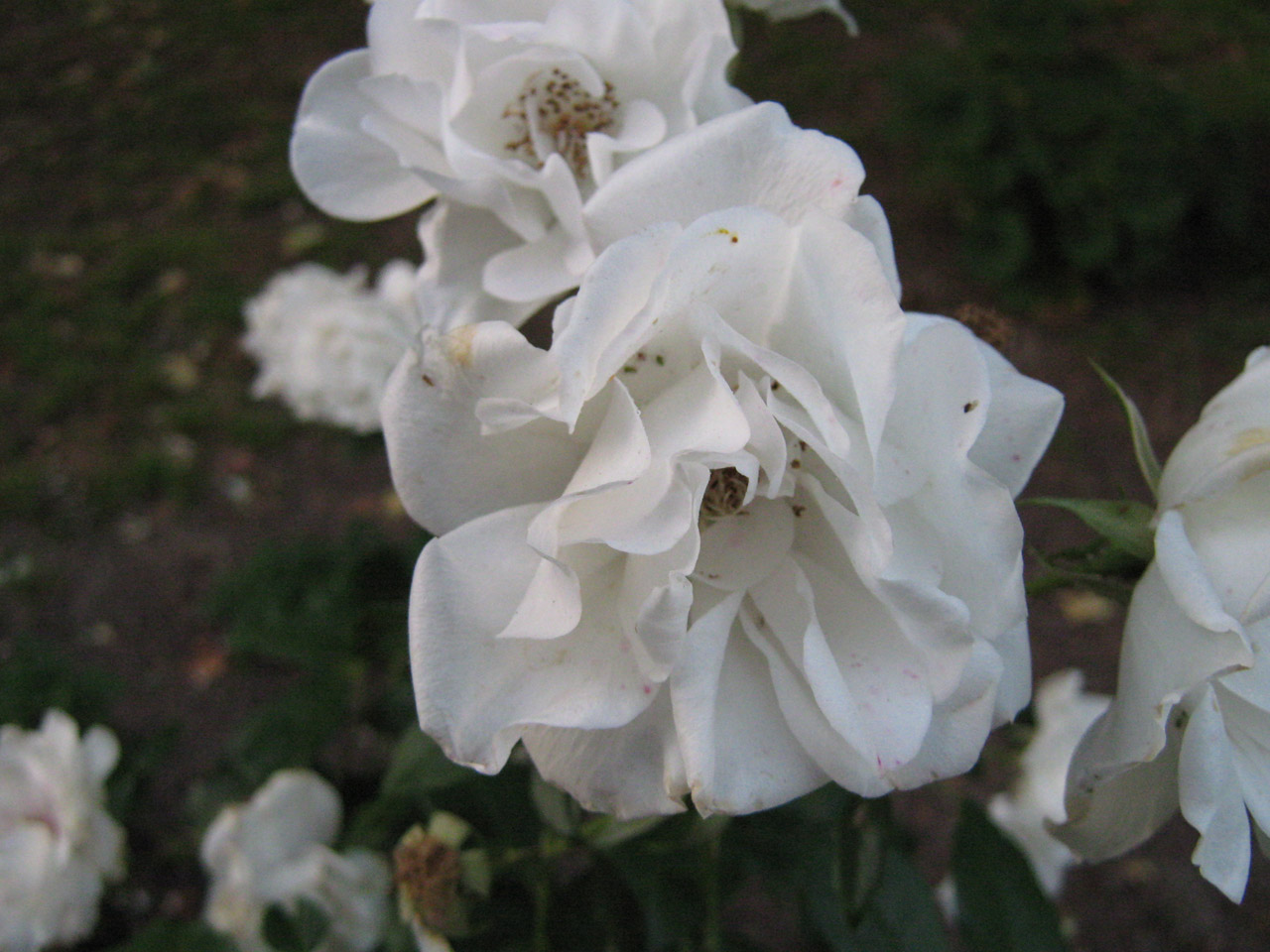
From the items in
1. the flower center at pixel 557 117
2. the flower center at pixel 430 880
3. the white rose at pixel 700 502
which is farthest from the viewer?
the flower center at pixel 430 880

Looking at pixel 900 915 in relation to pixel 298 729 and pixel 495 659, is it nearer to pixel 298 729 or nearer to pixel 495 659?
pixel 495 659

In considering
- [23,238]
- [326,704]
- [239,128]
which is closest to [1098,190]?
[326,704]

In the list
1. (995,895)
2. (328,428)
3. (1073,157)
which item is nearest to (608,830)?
(995,895)

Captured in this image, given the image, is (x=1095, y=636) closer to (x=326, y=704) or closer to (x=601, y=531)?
(x=326, y=704)

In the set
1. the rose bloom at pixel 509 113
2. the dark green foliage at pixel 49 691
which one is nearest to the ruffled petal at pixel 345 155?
the rose bloom at pixel 509 113

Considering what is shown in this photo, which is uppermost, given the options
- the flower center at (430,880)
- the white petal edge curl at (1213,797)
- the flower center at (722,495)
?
the flower center at (722,495)

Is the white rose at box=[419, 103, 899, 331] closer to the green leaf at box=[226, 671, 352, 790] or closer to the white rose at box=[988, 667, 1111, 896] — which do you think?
the green leaf at box=[226, 671, 352, 790]

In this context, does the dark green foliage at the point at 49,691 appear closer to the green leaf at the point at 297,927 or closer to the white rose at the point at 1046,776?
the green leaf at the point at 297,927
